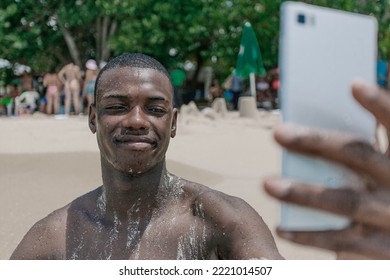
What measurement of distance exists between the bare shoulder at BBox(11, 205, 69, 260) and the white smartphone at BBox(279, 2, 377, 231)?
4.36 feet

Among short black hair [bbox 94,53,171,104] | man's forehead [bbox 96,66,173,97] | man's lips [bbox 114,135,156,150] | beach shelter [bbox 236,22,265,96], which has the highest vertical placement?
short black hair [bbox 94,53,171,104]

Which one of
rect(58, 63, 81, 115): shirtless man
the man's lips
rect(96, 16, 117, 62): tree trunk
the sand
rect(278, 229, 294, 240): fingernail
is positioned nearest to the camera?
rect(278, 229, 294, 240): fingernail

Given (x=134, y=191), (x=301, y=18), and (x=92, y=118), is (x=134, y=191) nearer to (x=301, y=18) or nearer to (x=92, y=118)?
(x=92, y=118)

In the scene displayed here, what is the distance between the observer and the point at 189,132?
938 cm

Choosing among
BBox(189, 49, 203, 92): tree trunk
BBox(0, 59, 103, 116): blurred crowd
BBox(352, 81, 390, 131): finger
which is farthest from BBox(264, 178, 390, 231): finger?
BBox(189, 49, 203, 92): tree trunk

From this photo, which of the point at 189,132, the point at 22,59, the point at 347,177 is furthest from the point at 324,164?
the point at 22,59

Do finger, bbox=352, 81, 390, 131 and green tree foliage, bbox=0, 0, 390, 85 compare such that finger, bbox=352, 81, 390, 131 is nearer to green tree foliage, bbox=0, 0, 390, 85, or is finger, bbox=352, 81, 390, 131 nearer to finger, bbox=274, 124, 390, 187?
finger, bbox=274, 124, 390, 187

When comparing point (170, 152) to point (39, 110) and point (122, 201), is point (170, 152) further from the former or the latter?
point (39, 110)

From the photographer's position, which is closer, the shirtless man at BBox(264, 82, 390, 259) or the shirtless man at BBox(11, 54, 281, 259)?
the shirtless man at BBox(264, 82, 390, 259)

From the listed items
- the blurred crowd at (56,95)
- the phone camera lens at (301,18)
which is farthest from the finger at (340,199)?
the blurred crowd at (56,95)

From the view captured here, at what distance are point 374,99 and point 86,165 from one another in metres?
6.05

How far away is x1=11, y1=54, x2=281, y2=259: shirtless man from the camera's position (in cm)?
212

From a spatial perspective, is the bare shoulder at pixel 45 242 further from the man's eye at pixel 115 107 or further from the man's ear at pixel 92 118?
the man's eye at pixel 115 107
